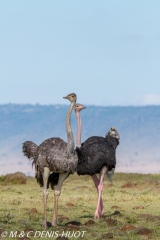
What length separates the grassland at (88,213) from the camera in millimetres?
11781

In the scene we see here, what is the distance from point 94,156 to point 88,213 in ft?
6.01

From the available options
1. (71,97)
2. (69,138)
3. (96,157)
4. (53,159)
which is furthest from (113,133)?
(53,159)

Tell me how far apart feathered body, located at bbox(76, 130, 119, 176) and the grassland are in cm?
109

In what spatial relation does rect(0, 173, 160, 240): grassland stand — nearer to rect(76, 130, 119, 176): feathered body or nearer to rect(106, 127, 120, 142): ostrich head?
rect(76, 130, 119, 176): feathered body

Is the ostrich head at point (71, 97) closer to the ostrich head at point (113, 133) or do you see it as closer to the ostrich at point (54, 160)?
the ostrich at point (54, 160)

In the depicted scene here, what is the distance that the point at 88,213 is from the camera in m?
15.5

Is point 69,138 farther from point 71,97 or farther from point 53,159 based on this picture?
point 71,97

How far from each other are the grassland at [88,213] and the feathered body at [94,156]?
109cm

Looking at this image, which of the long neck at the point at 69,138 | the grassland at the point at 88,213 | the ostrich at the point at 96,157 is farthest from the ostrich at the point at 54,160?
the ostrich at the point at 96,157

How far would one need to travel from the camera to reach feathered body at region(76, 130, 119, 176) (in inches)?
563

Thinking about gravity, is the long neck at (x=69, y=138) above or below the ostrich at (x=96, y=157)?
above

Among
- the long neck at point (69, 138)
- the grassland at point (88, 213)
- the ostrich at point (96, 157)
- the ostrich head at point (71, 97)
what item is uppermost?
the ostrich head at point (71, 97)

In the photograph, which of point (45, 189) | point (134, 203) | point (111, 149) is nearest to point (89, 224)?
point (45, 189)

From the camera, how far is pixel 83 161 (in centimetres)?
1434
